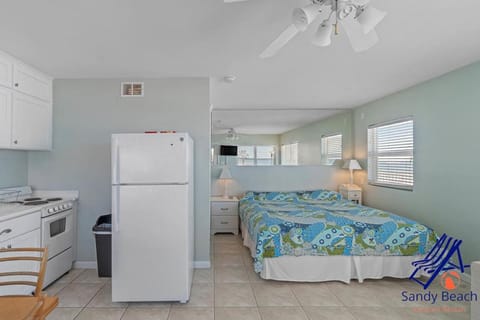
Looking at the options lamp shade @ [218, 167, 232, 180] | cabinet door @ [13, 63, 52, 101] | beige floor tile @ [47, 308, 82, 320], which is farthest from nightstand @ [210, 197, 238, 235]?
cabinet door @ [13, 63, 52, 101]

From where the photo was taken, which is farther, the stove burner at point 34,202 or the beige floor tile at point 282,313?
the stove burner at point 34,202

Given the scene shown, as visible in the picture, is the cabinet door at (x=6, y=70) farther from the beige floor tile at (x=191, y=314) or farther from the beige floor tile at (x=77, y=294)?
the beige floor tile at (x=191, y=314)

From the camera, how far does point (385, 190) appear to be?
426cm

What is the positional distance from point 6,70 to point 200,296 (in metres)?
2.95

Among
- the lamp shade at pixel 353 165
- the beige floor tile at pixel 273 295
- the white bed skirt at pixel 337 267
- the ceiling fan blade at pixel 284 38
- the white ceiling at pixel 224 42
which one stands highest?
the white ceiling at pixel 224 42

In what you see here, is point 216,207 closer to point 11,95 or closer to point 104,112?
point 104,112

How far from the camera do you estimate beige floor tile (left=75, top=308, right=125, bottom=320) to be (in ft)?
7.50

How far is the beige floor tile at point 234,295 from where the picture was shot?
2496mm

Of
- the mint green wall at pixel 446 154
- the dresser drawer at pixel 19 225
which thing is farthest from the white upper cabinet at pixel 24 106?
the mint green wall at pixel 446 154

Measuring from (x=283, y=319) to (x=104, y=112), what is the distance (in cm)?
304

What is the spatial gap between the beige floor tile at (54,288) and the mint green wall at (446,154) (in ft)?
14.4

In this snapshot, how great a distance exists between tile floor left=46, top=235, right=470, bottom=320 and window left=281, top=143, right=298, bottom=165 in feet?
8.52

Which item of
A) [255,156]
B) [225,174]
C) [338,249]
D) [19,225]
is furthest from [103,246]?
[255,156]

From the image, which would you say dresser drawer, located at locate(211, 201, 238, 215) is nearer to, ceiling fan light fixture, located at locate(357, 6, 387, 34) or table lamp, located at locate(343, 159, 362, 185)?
table lamp, located at locate(343, 159, 362, 185)
